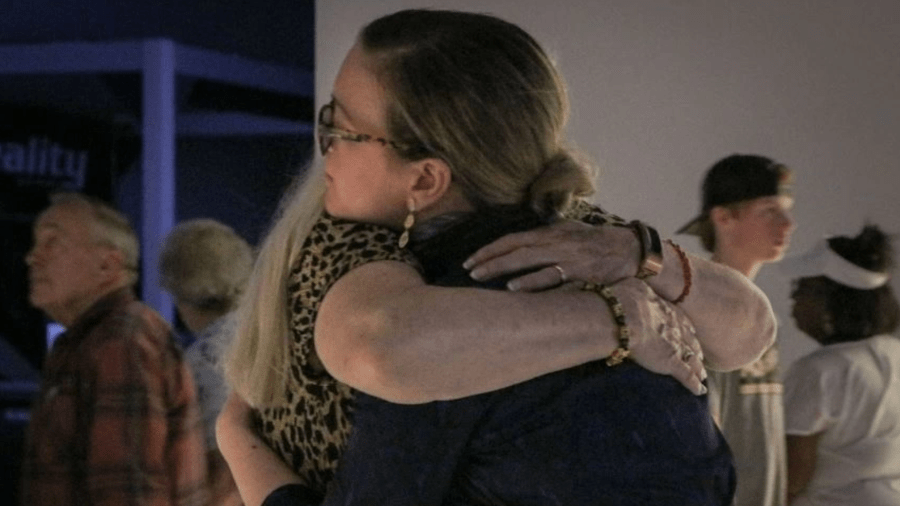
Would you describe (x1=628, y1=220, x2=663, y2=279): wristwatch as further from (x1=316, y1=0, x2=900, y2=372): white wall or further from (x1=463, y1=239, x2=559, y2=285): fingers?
(x1=316, y1=0, x2=900, y2=372): white wall

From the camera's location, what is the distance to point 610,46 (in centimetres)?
516

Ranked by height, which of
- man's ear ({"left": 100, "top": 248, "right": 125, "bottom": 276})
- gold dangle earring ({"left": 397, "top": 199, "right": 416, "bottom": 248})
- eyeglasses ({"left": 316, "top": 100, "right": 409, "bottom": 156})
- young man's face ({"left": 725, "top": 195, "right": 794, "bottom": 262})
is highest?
eyeglasses ({"left": 316, "top": 100, "right": 409, "bottom": 156})

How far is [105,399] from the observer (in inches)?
132

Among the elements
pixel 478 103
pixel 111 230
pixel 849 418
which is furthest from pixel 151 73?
pixel 478 103

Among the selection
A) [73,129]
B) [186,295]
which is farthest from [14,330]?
[186,295]

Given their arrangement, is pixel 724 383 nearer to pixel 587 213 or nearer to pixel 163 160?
pixel 587 213

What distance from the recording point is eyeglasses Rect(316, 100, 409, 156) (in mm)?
1341

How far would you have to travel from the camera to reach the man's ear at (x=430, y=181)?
4.34 ft

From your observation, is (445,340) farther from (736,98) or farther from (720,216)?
(736,98)

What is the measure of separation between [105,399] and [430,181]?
220 cm

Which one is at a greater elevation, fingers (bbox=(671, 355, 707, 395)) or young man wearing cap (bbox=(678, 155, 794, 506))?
fingers (bbox=(671, 355, 707, 395))

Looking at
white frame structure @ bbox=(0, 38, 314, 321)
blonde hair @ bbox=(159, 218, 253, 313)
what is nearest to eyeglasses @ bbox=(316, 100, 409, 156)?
blonde hair @ bbox=(159, 218, 253, 313)

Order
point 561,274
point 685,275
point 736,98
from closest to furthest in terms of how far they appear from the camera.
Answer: point 561,274 → point 685,275 → point 736,98

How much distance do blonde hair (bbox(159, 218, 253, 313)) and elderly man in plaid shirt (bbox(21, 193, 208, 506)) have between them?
1.77 ft
